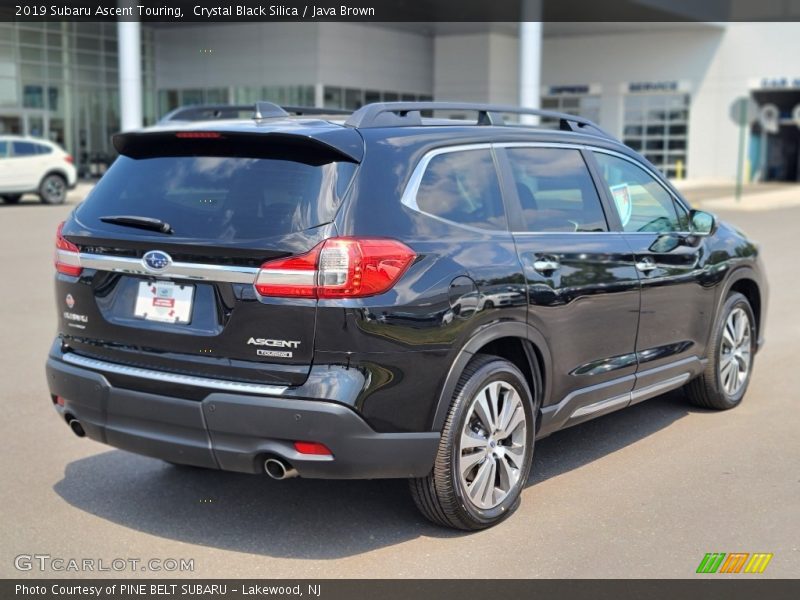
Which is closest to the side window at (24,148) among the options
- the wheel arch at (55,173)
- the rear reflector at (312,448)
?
the wheel arch at (55,173)

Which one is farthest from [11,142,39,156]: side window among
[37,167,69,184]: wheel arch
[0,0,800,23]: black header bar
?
[0,0,800,23]: black header bar

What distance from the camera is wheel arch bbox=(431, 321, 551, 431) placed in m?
4.18

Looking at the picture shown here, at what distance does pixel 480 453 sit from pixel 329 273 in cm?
114

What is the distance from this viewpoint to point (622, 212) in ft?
18.0

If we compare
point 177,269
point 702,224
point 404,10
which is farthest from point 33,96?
point 177,269

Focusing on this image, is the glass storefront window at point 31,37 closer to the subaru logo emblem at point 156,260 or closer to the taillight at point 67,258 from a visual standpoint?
the taillight at point 67,258

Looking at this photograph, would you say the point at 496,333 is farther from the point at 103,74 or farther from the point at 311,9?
the point at 103,74

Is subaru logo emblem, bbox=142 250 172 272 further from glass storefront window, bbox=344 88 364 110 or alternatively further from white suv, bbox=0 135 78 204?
glass storefront window, bbox=344 88 364 110

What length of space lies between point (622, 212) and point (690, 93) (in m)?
44.9

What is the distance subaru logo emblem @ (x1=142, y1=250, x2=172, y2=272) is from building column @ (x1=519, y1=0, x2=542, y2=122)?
109 feet

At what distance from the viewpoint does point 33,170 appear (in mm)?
26844

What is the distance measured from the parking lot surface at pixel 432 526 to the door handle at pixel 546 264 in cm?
115

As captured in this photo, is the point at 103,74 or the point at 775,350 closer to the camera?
the point at 775,350

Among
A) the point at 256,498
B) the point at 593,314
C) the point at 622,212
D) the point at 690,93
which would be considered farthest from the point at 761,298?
the point at 690,93
